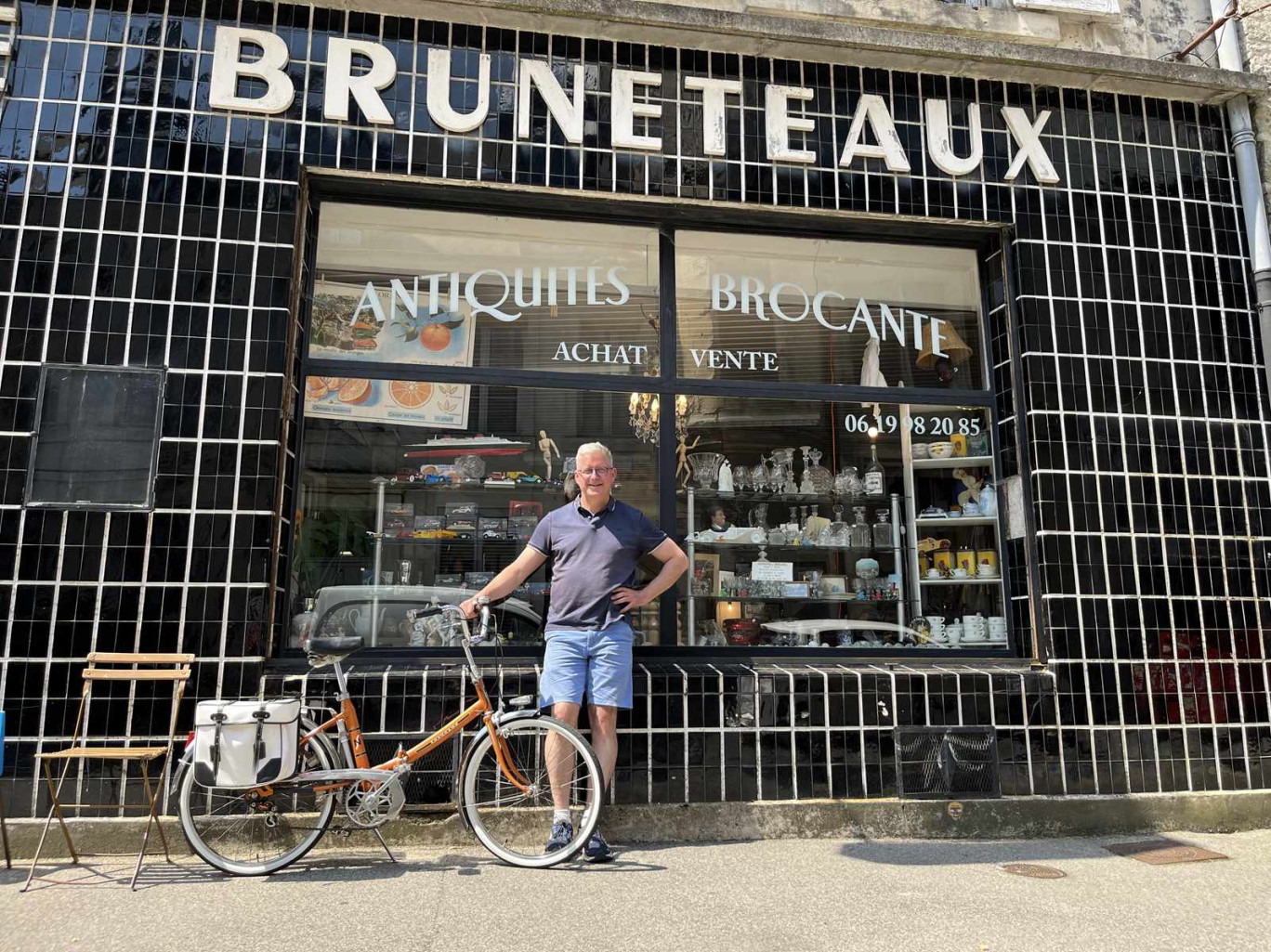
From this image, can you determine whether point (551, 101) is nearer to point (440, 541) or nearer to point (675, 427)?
point (675, 427)

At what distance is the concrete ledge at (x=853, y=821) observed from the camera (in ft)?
A: 15.7

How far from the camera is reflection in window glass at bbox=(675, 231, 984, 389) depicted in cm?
635

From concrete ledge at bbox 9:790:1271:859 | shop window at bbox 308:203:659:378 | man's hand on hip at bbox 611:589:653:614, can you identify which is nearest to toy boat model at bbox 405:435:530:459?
shop window at bbox 308:203:659:378

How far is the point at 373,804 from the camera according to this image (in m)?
4.57

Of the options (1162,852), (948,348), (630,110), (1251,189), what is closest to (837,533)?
(948,348)

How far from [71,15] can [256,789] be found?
4.49m

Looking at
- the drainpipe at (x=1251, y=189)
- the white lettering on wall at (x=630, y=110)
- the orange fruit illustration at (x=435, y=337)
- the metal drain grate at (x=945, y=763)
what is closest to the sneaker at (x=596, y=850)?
the metal drain grate at (x=945, y=763)

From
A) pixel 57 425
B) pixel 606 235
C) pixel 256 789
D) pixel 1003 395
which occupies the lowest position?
pixel 256 789

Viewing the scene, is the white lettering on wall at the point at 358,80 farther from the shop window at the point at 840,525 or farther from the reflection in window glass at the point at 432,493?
the shop window at the point at 840,525

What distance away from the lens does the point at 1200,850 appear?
16.9 feet

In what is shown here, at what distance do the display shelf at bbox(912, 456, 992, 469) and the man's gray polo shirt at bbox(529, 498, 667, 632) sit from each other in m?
2.32

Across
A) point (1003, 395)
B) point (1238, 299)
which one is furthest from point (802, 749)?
point (1238, 299)

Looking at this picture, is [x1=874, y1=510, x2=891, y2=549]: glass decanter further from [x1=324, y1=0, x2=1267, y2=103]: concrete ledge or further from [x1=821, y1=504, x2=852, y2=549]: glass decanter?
[x1=324, y1=0, x2=1267, y2=103]: concrete ledge

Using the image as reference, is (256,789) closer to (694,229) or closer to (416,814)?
(416,814)
